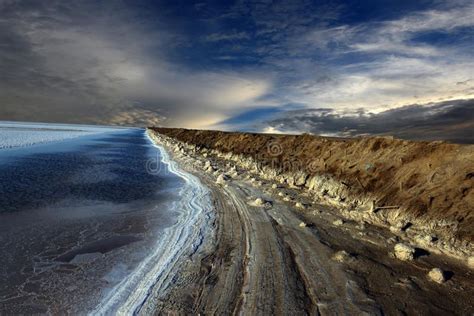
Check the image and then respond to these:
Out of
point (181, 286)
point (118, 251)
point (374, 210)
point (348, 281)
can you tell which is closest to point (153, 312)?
point (181, 286)

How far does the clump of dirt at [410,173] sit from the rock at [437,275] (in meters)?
2.03

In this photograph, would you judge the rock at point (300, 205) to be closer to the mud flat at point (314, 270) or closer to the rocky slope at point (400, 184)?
the mud flat at point (314, 270)

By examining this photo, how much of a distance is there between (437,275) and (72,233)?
8418mm

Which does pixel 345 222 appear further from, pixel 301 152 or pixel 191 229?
pixel 301 152

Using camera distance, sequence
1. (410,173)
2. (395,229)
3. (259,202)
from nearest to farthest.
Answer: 1. (395,229)
2. (410,173)
3. (259,202)

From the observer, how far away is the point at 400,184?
974cm

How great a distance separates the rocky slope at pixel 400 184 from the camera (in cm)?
744

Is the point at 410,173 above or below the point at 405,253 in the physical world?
above

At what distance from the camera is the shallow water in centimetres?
500

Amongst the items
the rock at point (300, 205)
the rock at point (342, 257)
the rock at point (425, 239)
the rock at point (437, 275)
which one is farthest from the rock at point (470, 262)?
the rock at point (300, 205)

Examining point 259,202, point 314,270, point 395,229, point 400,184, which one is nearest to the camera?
point 314,270

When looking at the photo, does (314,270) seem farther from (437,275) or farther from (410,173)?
(410,173)

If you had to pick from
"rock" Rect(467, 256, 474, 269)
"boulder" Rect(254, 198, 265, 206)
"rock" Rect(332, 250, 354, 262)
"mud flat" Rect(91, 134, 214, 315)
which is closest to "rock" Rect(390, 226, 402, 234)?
"rock" Rect(467, 256, 474, 269)

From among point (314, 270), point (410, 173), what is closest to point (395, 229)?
point (410, 173)
